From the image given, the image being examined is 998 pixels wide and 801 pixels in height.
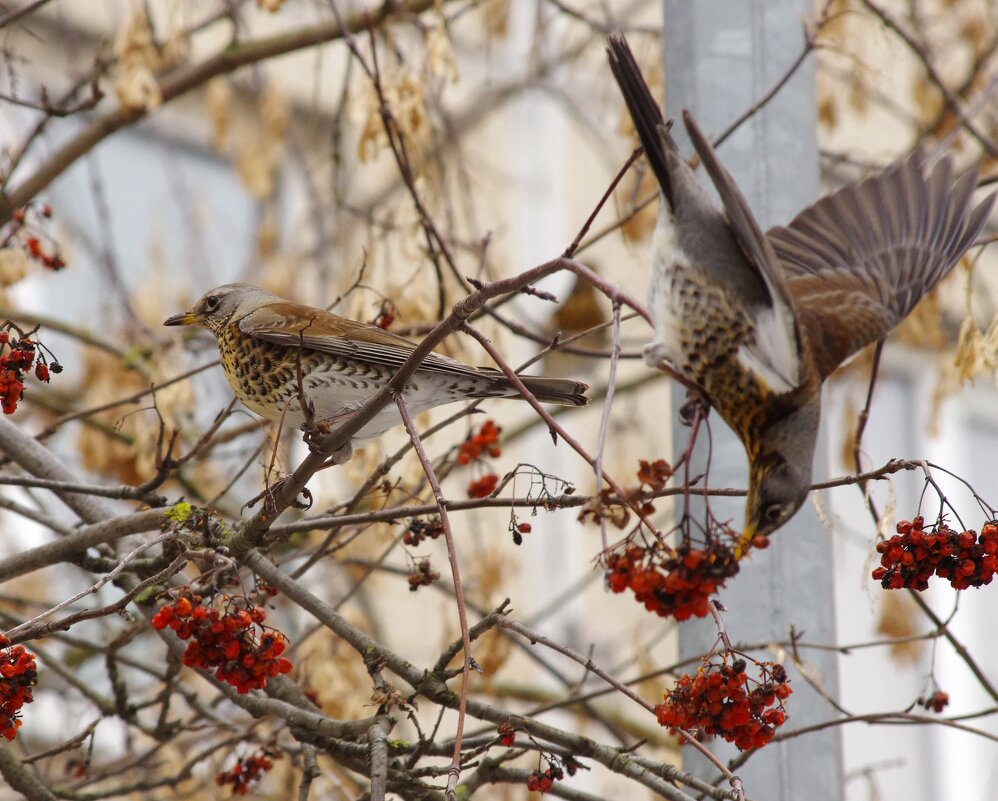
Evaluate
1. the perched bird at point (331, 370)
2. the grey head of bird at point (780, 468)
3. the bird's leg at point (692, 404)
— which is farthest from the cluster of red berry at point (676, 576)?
the perched bird at point (331, 370)

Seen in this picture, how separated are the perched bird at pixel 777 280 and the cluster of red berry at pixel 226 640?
0.70 metres

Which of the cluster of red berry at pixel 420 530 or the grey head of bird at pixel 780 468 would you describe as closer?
the grey head of bird at pixel 780 468

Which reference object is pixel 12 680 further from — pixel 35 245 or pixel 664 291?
pixel 35 245

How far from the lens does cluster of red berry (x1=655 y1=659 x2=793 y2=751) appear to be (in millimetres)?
1899

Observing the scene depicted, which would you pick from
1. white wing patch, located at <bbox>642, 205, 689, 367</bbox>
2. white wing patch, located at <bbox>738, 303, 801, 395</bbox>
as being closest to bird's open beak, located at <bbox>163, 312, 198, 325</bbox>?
white wing patch, located at <bbox>642, 205, 689, 367</bbox>

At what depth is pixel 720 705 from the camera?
6.28 ft

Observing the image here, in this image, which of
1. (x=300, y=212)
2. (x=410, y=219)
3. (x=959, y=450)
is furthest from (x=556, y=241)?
(x=410, y=219)

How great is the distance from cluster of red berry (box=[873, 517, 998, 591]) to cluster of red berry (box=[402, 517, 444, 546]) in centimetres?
83

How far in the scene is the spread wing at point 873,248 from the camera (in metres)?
2.64

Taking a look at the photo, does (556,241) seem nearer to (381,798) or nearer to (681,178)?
(681,178)

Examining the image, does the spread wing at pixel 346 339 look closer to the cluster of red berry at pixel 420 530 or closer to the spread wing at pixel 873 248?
the cluster of red berry at pixel 420 530

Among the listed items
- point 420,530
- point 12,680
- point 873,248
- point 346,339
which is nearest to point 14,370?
point 12,680

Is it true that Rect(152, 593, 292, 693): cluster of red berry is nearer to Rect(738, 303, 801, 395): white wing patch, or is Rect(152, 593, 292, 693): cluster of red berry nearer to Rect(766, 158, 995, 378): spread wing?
Rect(738, 303, 801, 395): white wing patch

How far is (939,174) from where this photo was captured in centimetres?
271
